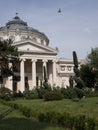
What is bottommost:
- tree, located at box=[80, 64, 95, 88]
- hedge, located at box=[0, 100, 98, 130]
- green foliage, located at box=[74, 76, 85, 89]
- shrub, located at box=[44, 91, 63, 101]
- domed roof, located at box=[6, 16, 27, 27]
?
hedge, located at box=[0, 100, 98, 130]

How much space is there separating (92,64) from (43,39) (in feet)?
71.9

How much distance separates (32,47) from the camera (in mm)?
75625

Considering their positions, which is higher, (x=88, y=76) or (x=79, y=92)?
(x=88, y=76)

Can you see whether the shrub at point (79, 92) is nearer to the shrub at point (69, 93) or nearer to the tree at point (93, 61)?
the shrub at point (69, 93)

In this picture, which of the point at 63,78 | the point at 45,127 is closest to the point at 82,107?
the point at 45,127

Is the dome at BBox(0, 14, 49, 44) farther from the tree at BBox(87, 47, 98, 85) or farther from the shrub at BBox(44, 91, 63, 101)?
the shrub at BBox(44, 91, 63, 101)

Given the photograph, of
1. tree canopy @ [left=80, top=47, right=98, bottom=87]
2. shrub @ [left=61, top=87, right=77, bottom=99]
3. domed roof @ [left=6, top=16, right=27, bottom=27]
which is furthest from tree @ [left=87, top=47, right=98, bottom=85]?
domed roof @ [left=6, top=16, right=27, bottom=27]

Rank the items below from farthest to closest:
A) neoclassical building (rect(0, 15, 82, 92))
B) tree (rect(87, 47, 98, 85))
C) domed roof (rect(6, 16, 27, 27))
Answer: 1. domed roof (rect(6, 16, 27, 27))
2. neoclassical building (rect(0, 15, 82, 92))
3. tree (rect(87, 47, 98, 85))

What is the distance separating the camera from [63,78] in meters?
84.6

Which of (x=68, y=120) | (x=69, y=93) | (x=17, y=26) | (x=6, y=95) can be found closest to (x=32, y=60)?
(x=17, y=26)

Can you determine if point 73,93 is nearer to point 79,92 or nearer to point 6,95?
point 79,92

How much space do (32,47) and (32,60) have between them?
3279 mm

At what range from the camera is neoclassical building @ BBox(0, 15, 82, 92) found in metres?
74.2

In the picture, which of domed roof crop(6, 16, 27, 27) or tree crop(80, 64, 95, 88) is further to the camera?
domed roof crop(6, 16, 27, 27)
